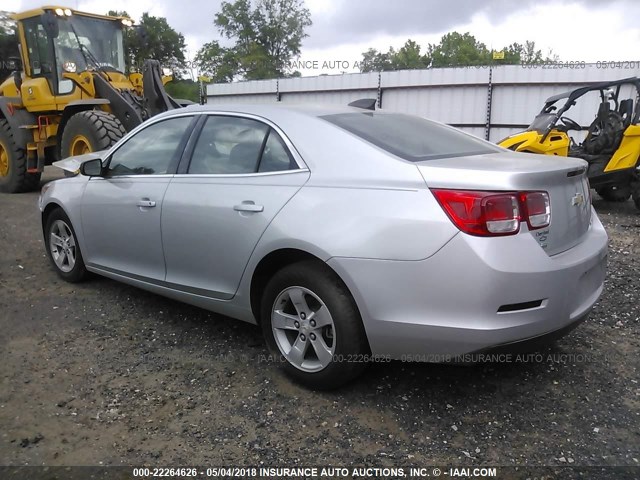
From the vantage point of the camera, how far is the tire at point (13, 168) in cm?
1002

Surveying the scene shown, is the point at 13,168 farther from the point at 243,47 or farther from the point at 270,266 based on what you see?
the point at 243,47

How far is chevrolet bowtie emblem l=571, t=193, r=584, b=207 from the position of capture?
292 cm

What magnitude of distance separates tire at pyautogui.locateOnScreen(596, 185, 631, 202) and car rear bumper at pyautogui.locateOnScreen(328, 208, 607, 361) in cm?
697

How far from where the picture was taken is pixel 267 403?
300cm

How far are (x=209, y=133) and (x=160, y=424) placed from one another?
1.88 m

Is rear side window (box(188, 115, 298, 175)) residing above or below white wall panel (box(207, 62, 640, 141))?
below

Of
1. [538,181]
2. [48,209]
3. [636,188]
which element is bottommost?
[636,188]

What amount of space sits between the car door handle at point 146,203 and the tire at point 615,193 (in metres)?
7.51

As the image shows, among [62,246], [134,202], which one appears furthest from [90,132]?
[134,202]

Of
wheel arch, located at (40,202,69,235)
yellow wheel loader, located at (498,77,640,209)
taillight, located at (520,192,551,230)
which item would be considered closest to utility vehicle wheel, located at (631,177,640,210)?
yellow wheel loader, located at (498,77,640,209)

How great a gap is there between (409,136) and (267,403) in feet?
5.66

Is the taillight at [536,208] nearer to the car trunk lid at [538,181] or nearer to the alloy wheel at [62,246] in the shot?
the car trunk lid at [538,181]

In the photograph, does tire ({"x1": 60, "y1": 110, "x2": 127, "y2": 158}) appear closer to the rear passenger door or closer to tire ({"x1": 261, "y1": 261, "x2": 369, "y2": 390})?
the rear passenger door

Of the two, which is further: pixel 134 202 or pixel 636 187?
pixel 636 187
